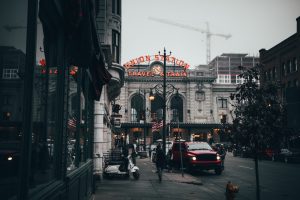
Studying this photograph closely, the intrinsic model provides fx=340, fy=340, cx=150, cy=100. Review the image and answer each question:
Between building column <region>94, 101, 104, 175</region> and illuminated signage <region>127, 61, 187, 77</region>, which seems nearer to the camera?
building column <region>94, 101, 104, 175</region>

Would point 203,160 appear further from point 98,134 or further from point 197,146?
point 98,134

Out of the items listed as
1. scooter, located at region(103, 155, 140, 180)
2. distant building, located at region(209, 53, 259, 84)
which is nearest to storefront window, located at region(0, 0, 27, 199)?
scooter, located at region(103, 155, 140, 180)

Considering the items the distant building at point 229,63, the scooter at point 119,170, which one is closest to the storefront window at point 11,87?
the scooter at point 119,170

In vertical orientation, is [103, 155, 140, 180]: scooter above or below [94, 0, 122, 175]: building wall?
below

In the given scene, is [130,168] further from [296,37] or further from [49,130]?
[296,37]

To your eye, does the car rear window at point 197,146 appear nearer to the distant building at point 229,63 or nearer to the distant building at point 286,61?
the distant building at point 286,61

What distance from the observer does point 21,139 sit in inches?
135

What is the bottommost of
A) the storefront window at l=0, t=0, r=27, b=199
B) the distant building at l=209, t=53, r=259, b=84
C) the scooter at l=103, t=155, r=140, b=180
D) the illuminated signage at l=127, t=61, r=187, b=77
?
the scooter at l=103, t=155, r=140, b=180

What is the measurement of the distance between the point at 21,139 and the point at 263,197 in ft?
39.3

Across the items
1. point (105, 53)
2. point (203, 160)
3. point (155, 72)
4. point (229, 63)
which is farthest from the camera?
point (229, 63)

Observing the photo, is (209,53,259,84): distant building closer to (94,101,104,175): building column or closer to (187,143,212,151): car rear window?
(187,143,212,151): car rear window

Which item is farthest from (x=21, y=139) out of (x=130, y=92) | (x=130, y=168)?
(x=130, y=92)

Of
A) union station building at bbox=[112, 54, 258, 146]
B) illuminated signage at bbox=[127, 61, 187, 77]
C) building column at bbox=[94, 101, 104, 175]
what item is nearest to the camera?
building column at bbox=[94, 101, 104, 175]

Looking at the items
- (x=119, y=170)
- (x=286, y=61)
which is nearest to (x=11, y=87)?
(x=119, y=170)
